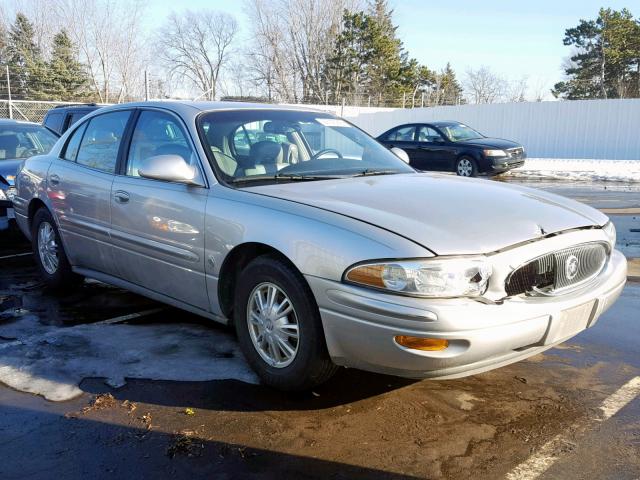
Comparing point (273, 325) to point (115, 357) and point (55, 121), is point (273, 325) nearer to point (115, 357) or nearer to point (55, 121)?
point (115, 357)

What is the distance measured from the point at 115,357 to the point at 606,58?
171 ft

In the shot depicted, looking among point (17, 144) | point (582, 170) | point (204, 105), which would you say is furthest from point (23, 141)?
point (582, 170)

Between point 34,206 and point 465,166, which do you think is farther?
point 465,166

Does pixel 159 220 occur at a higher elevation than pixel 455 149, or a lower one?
lower

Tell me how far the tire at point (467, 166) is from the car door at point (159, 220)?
12.0 meters

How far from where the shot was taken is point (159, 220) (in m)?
3.98

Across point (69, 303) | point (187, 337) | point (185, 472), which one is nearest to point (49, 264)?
point (69, 303)

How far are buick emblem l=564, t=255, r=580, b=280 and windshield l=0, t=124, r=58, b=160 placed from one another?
24.8ft

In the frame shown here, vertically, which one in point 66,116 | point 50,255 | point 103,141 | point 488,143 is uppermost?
point 66,116

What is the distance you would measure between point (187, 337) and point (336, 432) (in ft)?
5.53

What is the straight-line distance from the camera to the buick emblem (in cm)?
315

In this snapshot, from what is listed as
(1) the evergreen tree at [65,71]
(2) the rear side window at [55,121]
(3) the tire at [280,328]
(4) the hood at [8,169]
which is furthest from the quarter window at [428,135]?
(1) the evergreen tree at [65,71]

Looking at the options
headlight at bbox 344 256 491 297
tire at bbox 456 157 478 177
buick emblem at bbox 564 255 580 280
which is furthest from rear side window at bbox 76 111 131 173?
tire at bbox 456 157 478 177

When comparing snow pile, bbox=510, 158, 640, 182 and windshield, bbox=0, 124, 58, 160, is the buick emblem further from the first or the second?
snow pile, bbox=510, 158, 640, 182
